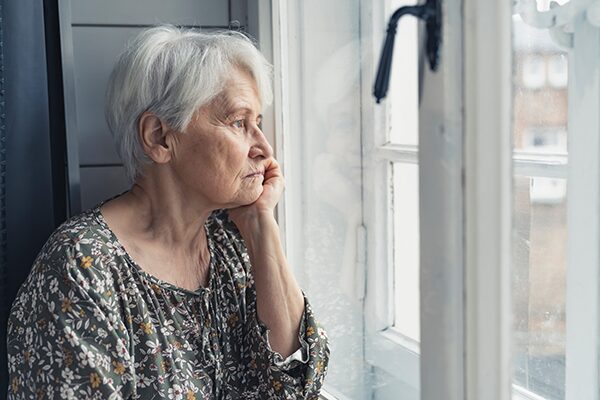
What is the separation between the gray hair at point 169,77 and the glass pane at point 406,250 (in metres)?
0.35

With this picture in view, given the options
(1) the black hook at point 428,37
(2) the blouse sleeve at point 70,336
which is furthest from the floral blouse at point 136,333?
(1) the black hook at point 428,37

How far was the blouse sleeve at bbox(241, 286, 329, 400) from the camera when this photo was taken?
1.65m

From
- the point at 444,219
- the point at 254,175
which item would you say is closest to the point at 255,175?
the point at 254,175

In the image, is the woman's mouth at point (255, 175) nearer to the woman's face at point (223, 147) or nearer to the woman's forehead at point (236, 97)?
the woman's face at point (223, 147)

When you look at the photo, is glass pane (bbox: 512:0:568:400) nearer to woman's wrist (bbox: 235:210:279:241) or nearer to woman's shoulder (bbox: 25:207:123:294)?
woman's wrist (bbox: 235:210:279:241)

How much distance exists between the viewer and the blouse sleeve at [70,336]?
143 cm

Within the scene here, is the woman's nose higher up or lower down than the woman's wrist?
higher up

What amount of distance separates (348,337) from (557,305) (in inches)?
A: 31.5

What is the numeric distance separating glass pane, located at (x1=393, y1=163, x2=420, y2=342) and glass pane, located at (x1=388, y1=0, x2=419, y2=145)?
3.3 inches

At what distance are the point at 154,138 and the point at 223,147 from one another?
0.15 meters

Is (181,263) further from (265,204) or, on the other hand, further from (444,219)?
(444,219)

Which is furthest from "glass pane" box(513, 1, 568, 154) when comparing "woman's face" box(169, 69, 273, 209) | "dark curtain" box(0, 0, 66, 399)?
"dark curtain" box(0, 0, 66, 399)

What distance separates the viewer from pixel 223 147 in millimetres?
1617

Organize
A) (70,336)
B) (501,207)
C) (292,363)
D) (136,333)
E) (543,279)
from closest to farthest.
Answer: (501,207)
(543,279)
(70,336)
(136,333)
(292,363)
